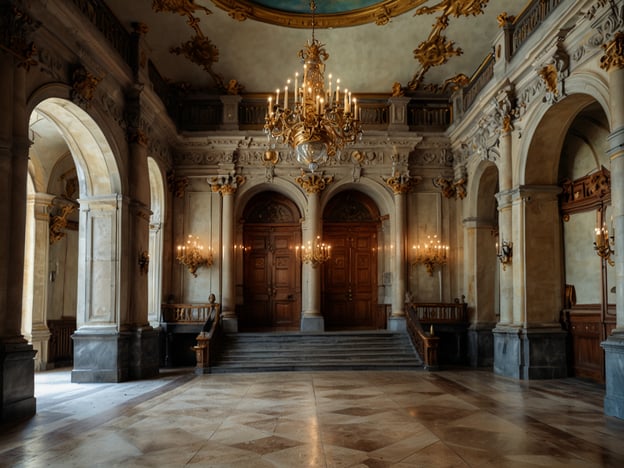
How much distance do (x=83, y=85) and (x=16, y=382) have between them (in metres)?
4.84

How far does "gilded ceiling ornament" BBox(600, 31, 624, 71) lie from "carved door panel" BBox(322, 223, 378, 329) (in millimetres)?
9801

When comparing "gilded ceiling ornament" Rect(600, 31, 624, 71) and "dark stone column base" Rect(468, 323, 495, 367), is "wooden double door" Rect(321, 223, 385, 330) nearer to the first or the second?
"dark stone column base" Rect(468, 323, 495, 367)

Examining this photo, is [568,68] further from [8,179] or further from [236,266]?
[236,266]

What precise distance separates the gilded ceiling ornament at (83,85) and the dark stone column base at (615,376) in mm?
8807

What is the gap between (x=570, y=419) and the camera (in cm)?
762

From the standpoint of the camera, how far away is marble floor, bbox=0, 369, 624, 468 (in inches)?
228

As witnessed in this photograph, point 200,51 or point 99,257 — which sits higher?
point 200,51

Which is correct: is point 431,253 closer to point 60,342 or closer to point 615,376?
point 615,376

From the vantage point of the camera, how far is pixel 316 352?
13852 millimetres

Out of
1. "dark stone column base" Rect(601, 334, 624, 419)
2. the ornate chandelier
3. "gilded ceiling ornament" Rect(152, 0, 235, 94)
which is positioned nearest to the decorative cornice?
"gilded ceiling ornament" Rect(152, 0, 235, 94)

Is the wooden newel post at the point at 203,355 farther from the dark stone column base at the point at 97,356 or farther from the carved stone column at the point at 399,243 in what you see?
the carved stone column at the point at 399,243

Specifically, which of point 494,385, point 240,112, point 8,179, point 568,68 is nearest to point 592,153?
point 568,68

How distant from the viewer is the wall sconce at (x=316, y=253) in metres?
15.7

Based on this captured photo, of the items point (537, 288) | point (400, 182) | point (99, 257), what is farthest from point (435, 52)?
point (99, 257)
